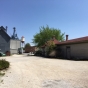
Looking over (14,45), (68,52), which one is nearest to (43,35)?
(14,45)

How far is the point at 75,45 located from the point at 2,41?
21401mm

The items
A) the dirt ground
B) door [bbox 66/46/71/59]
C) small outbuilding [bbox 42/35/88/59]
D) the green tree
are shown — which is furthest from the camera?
the green tree

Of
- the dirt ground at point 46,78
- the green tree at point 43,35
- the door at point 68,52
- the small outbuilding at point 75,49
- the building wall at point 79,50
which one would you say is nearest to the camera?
the dirt ground at point 46,78

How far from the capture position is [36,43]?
4847 centimetres

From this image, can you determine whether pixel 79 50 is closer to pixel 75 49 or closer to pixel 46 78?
pixel 75 49

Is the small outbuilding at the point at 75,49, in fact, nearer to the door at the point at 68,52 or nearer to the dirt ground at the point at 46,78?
the door at the point at 68,52

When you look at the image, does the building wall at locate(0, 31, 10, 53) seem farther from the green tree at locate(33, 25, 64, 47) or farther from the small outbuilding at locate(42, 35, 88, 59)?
the small outbuilding at locate(42, 35, 88, 59)

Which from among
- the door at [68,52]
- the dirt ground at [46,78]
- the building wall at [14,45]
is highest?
the building wall at [14,45]

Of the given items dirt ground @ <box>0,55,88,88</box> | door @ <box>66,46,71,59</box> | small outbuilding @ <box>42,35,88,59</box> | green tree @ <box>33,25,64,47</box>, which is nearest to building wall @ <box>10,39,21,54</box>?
green tree @ <box>33,25,64,47</box>

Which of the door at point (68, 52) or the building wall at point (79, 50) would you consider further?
the door at point (68, 52)

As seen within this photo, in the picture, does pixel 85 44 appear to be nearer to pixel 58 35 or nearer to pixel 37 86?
pixel 37 86

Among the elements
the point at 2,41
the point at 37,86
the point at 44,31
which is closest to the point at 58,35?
the point at 44,31

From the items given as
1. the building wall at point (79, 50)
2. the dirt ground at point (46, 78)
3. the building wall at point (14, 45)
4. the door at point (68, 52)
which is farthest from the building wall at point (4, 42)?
the dirt ground at point (46, 78)

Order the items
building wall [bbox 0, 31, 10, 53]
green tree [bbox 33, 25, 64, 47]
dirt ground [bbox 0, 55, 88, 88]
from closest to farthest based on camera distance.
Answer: dirt ground [bbox 0, 55, 88, 88] → building wall [bbox 0, 31, 10, 53] → green tree [bbox 33, 25, 64, 47]
